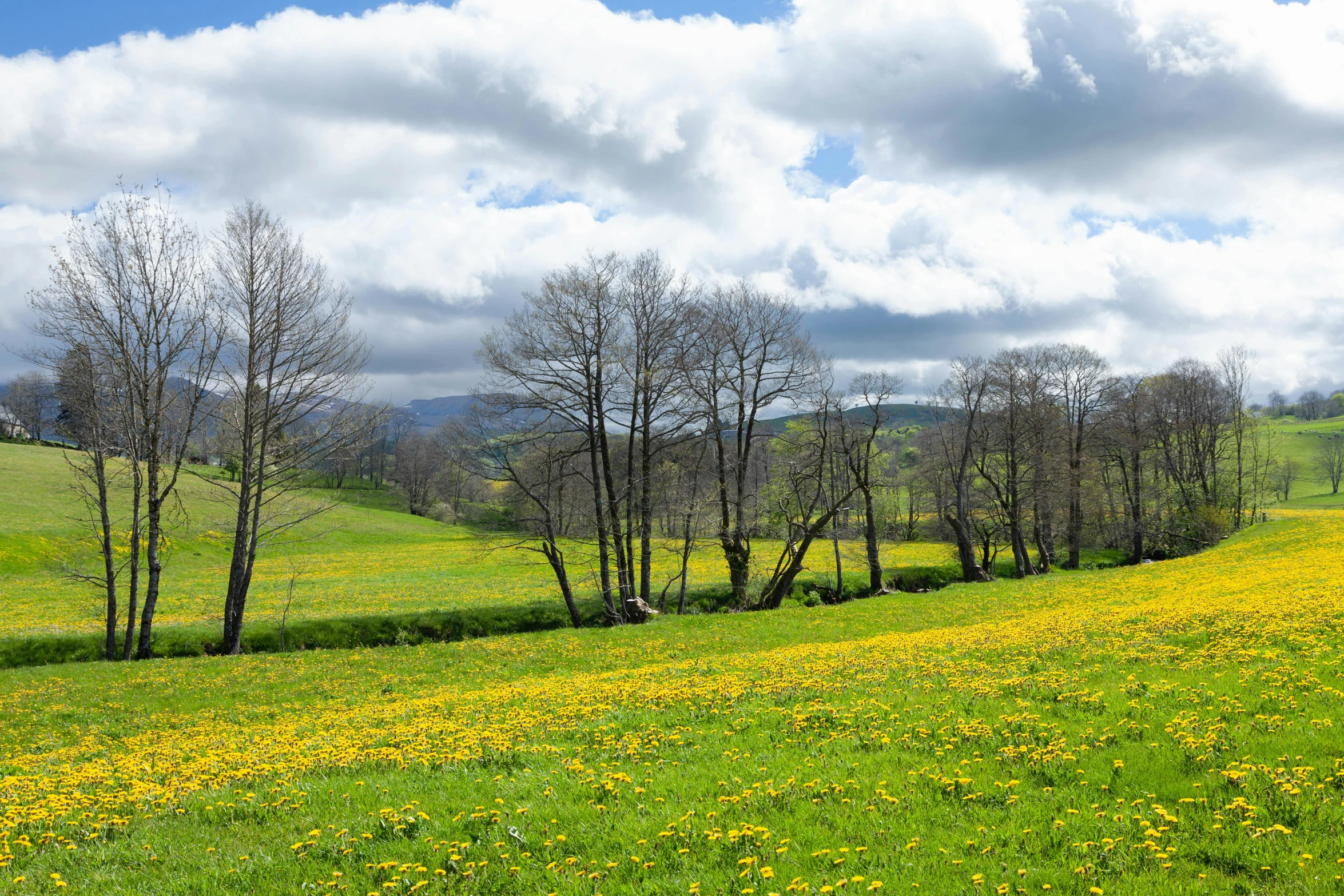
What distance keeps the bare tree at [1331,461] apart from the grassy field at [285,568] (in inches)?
A: 5472

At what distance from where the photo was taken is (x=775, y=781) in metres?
7.73

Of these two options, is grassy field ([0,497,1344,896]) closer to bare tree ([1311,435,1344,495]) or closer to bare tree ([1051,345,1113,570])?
bare tree ([1051,345,1113,570])

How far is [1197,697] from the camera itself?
30.7 ft

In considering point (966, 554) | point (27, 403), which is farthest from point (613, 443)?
point (27, 403)

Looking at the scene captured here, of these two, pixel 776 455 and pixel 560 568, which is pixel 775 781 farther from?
pixel 776 455

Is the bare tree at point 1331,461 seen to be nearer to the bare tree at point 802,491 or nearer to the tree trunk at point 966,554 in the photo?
the tree trunk at point 966,554

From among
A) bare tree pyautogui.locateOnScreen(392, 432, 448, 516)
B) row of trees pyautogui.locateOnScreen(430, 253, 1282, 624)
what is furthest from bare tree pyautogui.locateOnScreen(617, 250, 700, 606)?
bare tree pyautogui.locateOnScreen(392, 432, 448, 516)

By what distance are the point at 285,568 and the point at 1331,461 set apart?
200 m

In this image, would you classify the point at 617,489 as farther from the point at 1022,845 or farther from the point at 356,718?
the point at 1022,845

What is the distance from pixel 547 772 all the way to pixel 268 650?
2529 centimetres

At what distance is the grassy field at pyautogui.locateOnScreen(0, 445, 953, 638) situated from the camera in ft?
109

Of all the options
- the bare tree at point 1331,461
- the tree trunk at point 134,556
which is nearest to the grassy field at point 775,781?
the tree trunk at point 134,556

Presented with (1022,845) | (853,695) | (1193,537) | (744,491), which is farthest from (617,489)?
(1193,537)

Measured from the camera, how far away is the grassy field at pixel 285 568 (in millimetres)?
33250
